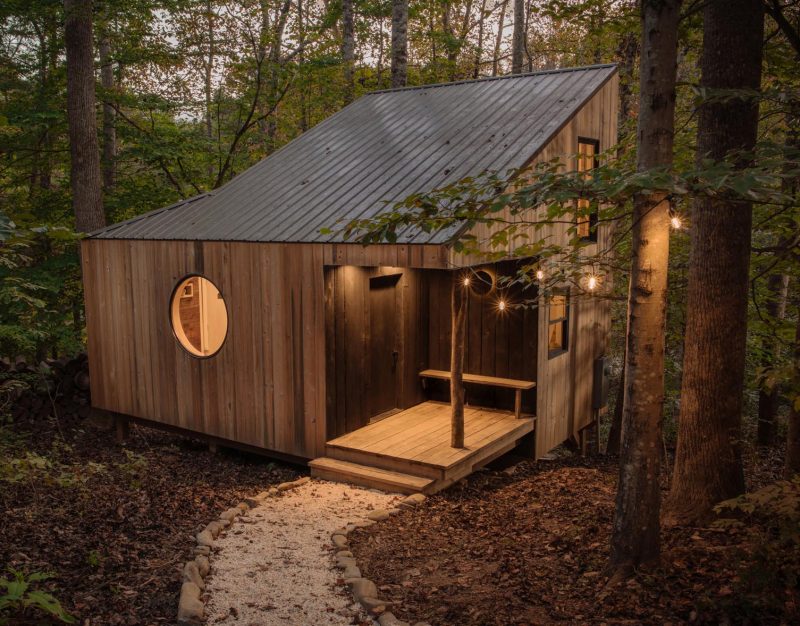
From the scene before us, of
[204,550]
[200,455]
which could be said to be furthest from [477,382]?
[204,550]

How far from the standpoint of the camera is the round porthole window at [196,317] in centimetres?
838

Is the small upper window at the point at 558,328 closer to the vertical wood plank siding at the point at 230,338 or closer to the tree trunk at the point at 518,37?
the vertical wood plank siding at the point at 230,338

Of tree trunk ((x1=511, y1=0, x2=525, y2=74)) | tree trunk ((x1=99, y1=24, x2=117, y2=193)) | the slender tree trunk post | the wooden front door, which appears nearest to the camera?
the slender tree trunk post

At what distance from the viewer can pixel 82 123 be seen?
1077 cm

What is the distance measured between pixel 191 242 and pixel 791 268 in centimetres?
656

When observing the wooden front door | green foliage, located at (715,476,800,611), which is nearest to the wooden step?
the wooden front door

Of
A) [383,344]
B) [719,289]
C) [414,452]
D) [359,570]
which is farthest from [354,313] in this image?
[719,289]

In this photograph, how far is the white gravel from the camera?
4.30 meters

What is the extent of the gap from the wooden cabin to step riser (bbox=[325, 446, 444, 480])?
17mm

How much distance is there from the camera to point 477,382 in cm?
868

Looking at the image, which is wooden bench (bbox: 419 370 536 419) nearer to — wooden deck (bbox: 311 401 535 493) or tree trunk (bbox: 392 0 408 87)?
wooden deck (bbox: 311 401 535 493)

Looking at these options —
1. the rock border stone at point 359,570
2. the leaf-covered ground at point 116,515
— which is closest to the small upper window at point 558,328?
the rock border stone at point 359,570

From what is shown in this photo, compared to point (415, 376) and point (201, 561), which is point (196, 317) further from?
point (201, 561)

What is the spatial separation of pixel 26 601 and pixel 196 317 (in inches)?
242
